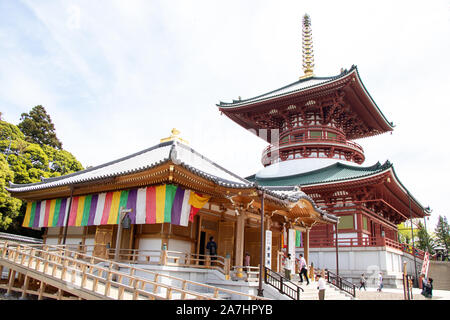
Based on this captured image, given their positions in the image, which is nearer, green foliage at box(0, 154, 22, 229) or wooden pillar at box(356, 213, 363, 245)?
green foliage at box(0, 154, 22, 229)

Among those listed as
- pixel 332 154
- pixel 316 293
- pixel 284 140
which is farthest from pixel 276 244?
pixel 284 140

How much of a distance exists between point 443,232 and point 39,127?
5869 cm

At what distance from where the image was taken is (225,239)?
18.5m

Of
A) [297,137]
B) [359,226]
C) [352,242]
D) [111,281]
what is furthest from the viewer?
[297,137]

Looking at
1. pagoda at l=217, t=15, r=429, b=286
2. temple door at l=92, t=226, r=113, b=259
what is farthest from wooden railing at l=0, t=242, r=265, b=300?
pagoda at l=217, t=15, r=429, b=286

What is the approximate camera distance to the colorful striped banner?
1518cm

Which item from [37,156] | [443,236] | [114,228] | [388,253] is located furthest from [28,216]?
[443,236]

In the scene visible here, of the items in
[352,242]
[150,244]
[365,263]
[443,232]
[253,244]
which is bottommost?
[365,263]

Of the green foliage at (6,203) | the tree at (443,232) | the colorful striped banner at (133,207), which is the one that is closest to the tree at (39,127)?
the green foliage at (6,203)

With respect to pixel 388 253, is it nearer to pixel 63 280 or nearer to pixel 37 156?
pixel 63 280

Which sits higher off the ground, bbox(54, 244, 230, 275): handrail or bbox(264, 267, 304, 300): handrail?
bbox(54, 244, 230, 275): handrail

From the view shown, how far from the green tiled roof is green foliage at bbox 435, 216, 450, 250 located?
107 ft

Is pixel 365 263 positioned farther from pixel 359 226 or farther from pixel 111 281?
pixel 111 281

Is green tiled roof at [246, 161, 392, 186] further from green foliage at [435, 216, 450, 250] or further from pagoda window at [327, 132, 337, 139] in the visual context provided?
green foliage at [435, 216, 450, 250]
